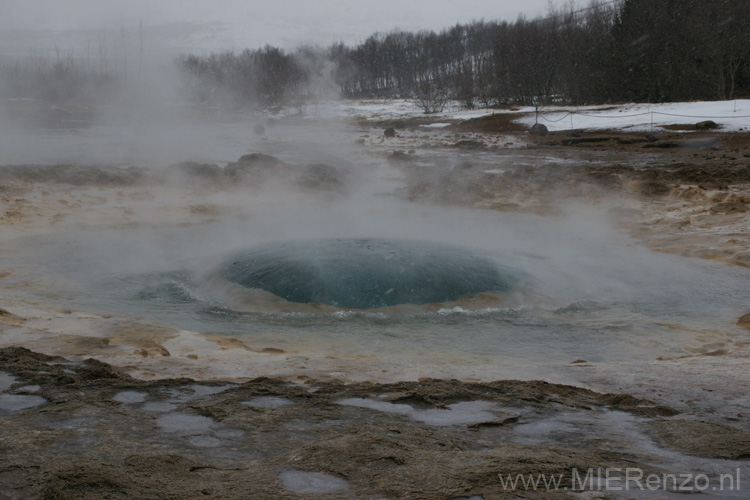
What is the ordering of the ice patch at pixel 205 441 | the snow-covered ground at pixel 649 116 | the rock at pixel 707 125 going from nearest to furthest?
the ice patch at pixel 205 441, the rock at pixel 707 125, the snow-covered ground at pixel 649 116

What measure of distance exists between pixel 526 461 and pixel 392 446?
0.49 metres

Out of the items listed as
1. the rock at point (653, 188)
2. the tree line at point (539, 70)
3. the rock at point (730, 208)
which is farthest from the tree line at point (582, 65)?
the rock at point (730, 208)

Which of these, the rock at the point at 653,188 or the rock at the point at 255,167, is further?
the rock at the point at 255,167

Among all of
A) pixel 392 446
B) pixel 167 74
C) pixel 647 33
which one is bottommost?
pixel 392 446

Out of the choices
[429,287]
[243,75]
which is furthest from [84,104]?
[429,287]

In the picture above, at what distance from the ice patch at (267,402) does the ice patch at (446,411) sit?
273mm

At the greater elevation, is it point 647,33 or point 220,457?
point 647,33

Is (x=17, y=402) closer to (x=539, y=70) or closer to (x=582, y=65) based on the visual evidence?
(x=582, y=65)

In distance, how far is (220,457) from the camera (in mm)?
2303

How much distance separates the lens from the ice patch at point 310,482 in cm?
199

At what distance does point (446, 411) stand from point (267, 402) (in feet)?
2.81

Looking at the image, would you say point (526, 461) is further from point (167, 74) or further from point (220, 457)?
point (167, 74)

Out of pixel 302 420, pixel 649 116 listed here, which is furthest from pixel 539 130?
pixel 302 420

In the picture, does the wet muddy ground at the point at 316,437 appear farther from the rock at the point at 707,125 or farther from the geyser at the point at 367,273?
the rock at the point at 707,125
